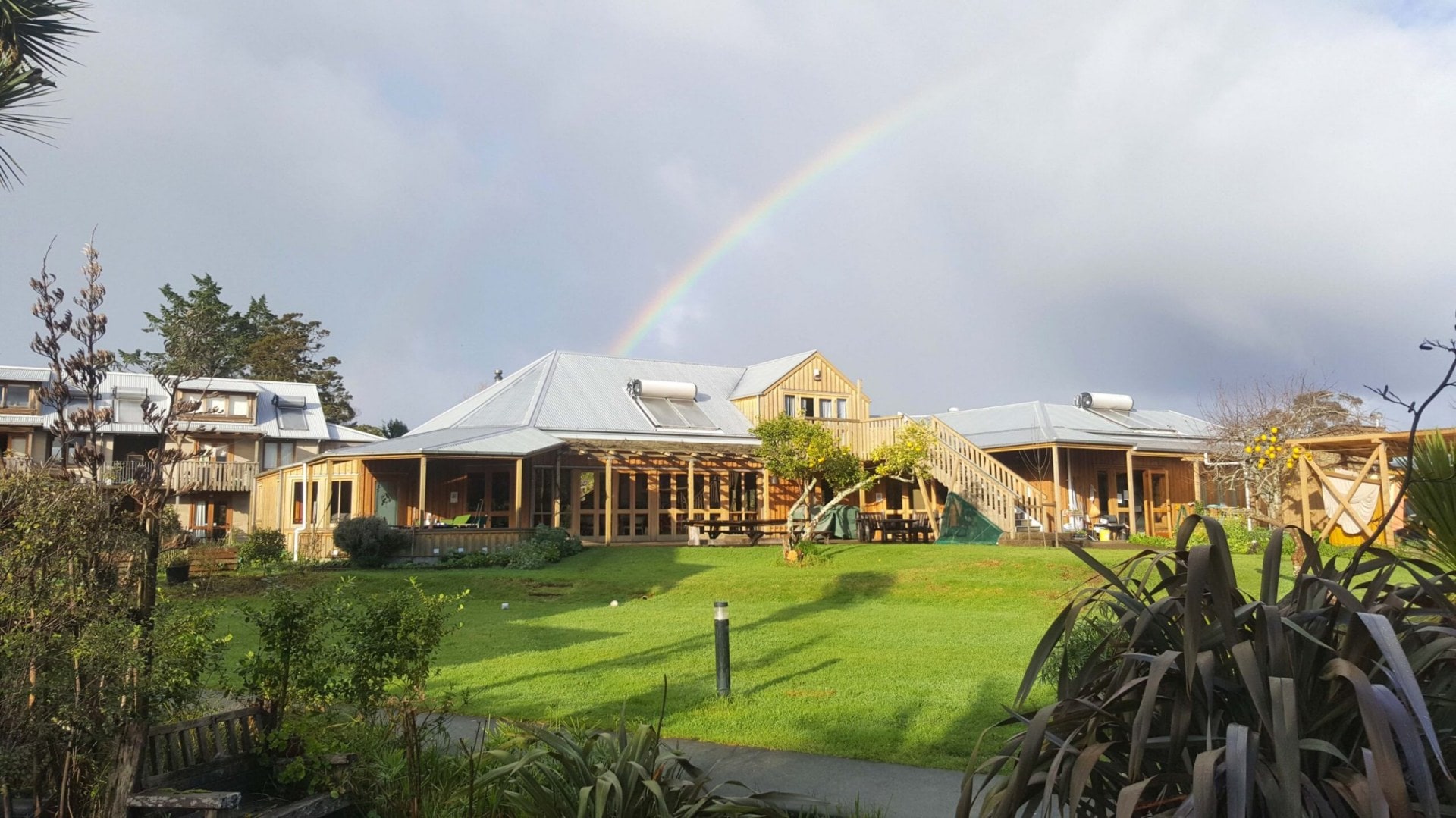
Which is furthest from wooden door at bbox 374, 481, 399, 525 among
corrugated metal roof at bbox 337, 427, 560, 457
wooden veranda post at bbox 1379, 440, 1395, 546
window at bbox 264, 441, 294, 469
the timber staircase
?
wooden veranda post at bbox 1379, 440, 1395, 546

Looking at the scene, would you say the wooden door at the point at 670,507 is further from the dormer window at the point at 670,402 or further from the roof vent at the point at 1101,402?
the roof vent at the point at 1101,402

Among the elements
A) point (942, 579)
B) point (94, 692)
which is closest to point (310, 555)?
point (942, 579)

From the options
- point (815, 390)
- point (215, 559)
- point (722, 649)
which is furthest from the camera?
point (815, 390)

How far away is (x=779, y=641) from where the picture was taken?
12.5 m

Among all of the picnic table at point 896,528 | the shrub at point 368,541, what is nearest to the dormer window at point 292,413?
the shrub at point 368,541

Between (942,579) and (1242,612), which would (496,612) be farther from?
(1242,612)

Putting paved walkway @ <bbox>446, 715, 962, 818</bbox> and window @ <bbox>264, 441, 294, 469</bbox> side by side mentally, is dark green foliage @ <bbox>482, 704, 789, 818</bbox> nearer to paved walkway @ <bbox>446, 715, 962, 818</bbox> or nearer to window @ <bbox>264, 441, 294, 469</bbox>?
paved walkway @ <bbox>446, 715, 962, 818</bbox>

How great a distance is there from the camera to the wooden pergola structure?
15.5 meters

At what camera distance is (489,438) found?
27422 millimetres

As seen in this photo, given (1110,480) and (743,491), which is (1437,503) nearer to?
(743,491)

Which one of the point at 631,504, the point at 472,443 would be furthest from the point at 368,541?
the point at 631,504

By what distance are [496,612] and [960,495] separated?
1420 centimetres

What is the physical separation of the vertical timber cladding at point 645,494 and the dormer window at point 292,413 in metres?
18.2

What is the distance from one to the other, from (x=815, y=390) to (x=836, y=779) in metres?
28.6
